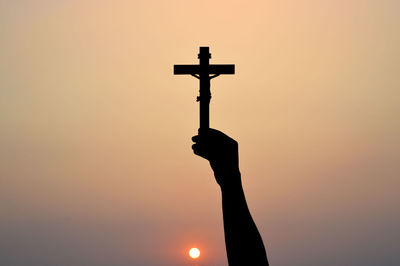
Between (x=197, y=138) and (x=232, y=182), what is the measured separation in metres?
1.31

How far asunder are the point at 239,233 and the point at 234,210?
34 cm

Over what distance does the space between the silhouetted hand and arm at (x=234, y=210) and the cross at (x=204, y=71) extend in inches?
109

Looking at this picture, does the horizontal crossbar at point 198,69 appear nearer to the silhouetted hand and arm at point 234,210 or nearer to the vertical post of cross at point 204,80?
the vertical post of cross at point 204,80

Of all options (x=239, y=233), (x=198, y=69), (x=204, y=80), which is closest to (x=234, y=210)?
(x=239, y=233)

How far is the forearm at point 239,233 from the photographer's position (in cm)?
756

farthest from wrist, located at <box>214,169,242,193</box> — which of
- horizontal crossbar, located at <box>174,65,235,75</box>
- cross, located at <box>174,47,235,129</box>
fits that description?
horizontal crossbar, located at <box>174,65,235,75</box>

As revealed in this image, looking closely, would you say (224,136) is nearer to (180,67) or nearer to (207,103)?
(207,103)

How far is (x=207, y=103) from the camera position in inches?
443

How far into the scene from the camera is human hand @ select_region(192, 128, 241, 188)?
8.01 m

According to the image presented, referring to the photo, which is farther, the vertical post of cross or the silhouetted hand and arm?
→ the vertical post of cross

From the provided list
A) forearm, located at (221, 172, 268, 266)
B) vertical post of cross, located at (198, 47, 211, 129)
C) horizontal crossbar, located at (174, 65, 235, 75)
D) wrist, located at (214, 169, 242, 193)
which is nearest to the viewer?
forearm, located at (221, 172, 268, 266)

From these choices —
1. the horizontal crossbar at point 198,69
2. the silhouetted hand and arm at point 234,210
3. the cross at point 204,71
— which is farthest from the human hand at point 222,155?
the horizontal crossbar at point 198,69

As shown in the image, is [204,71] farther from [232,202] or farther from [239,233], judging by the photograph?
[239,233]

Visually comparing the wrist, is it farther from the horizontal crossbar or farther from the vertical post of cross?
the horizontal crossbar
